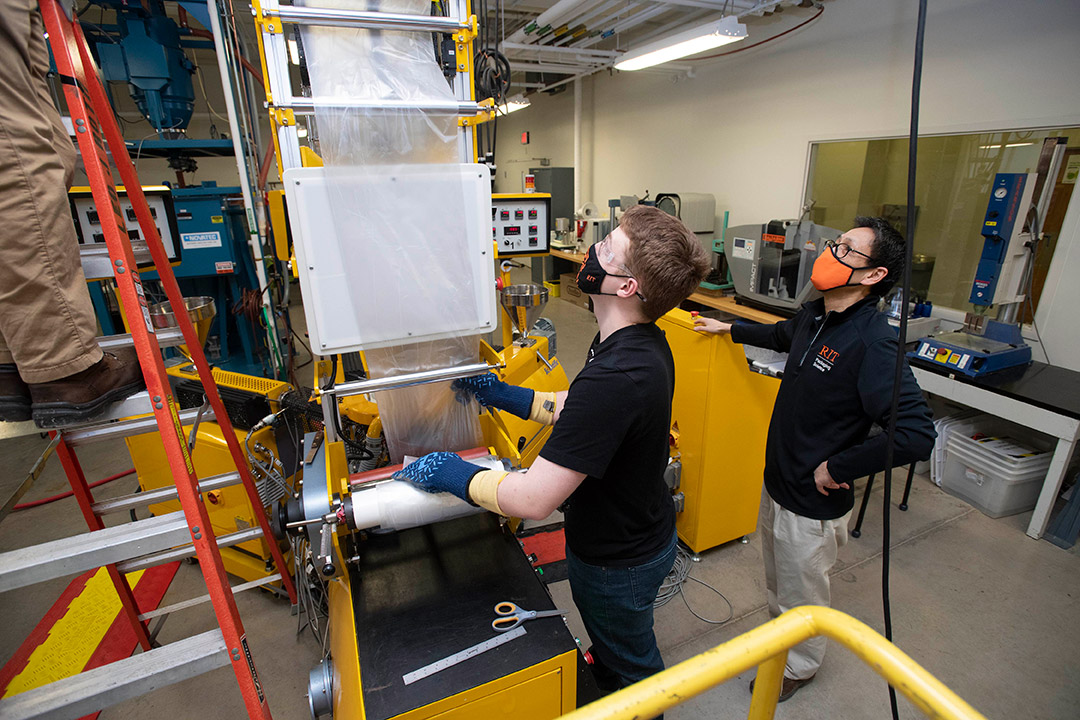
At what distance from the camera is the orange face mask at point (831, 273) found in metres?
1.53

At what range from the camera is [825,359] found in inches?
60.9

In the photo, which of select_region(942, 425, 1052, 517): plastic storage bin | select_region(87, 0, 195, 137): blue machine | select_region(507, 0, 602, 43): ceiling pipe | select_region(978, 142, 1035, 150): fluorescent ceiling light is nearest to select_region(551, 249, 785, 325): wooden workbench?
select_region(942, 425, 1052, 517): plastic storage bin

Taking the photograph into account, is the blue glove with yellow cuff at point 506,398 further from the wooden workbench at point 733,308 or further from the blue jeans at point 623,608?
the wooden workbench at point 733,308

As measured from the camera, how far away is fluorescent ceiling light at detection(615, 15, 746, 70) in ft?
10.1

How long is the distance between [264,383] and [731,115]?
4724mm

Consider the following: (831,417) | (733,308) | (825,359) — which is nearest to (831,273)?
(825,359)

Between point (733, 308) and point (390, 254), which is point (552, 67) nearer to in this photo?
point (733, 308)

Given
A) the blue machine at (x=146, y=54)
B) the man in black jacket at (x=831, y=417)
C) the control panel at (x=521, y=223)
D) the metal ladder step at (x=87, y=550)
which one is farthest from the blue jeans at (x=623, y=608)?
the blue machine at (x=146, y=54)

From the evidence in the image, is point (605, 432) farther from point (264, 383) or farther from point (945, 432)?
point (945, 432)

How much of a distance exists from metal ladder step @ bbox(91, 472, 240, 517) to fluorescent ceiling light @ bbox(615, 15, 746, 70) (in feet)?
11.5

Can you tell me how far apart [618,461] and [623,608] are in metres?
0.43

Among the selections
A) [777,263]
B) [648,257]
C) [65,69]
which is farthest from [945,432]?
[65,69]

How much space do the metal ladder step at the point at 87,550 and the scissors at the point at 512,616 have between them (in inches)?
26.5

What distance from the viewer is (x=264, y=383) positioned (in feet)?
6.89
